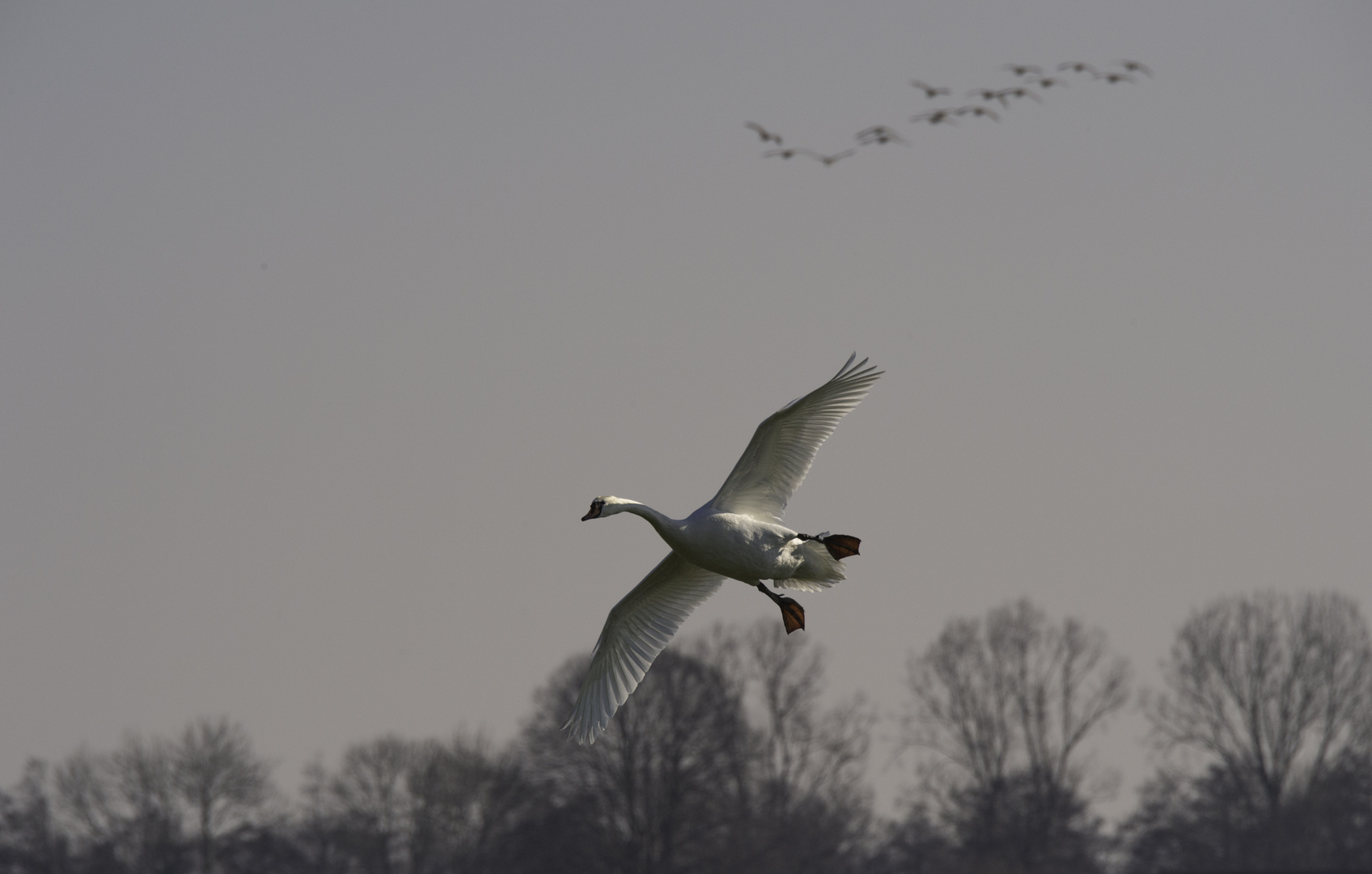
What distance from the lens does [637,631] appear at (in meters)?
23.9

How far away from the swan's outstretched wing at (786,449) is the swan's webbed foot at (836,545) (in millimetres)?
498

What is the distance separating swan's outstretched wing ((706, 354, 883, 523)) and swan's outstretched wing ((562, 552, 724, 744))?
131 centimetres

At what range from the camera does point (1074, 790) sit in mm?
79250

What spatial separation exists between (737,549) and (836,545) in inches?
57.1

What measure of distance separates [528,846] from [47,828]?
23560 mm

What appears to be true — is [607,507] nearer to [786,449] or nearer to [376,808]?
[786,449]

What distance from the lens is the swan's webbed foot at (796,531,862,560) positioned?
22609 mm

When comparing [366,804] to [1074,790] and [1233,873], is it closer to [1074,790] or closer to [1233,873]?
[1074,790]

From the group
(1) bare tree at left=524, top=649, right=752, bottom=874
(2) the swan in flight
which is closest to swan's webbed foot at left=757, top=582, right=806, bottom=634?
(2) the swan in flight

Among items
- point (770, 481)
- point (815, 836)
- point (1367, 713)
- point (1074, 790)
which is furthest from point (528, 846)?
point (770, 481)

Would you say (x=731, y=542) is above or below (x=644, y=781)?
below

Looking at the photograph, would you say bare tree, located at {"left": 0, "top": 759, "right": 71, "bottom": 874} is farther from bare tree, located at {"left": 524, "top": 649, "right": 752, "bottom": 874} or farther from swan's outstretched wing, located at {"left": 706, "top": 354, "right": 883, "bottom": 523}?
swan's outstretched wing, located at {"left": 706, "top": 354, "right": 883, "bottom": 523}

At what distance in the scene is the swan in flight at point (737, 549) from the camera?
21.9 metres

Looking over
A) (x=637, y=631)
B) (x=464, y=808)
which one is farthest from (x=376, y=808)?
(x=637, y=631)
